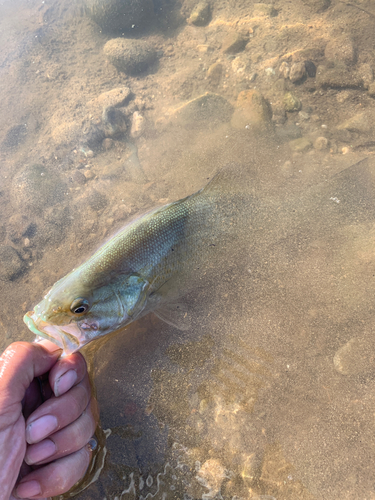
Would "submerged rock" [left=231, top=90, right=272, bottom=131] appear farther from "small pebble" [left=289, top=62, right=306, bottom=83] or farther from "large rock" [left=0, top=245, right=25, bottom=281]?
"large rock" [left=0, top=245, right=25, bottom=281]

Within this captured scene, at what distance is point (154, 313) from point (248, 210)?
4.78 feet

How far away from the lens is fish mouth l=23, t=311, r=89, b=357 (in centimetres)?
200

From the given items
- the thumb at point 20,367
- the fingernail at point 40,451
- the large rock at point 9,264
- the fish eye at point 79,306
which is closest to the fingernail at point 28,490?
the fingernail at point 40,451

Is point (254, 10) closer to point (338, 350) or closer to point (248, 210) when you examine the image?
point (248, 210)

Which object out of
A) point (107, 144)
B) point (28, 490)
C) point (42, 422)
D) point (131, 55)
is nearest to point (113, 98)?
point (107, 144)

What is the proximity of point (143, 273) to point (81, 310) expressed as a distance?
2.02 ft

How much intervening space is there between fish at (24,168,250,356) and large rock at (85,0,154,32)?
5482mm

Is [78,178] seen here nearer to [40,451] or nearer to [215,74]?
[215,74]

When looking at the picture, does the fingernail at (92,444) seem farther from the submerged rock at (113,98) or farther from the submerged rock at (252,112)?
the submerged rock at (113,98)

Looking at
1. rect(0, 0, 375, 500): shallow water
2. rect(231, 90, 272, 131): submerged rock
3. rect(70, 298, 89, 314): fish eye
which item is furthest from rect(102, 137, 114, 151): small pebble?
rect(70, 298, 89, 314): fish eye

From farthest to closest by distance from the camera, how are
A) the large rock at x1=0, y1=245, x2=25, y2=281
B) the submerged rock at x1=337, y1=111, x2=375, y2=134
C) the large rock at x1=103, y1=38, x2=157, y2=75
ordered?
the large rock at x1=103, y1=38, x2=157, y2=75
the submerged rock at x1=337, y1=111, x2=375, y2=134
the large rock at x1=0, y1=245, x2=25, y2=281

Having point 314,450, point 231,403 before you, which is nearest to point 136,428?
point 231,403

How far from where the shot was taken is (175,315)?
2693 millimetres

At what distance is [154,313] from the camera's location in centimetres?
268
